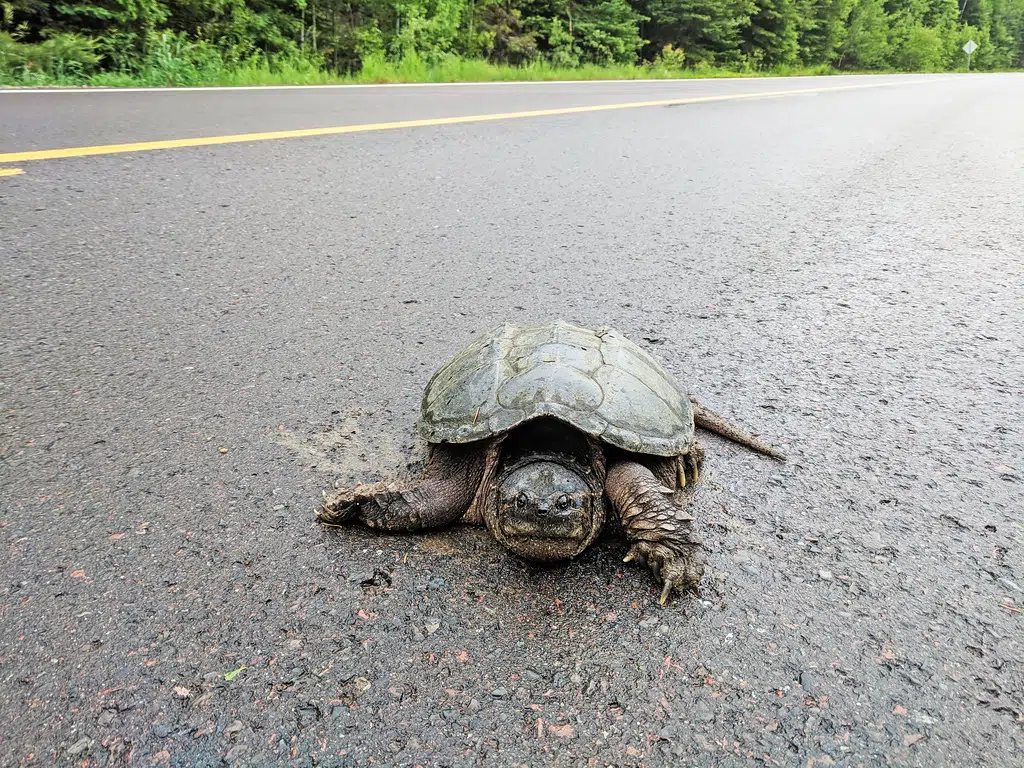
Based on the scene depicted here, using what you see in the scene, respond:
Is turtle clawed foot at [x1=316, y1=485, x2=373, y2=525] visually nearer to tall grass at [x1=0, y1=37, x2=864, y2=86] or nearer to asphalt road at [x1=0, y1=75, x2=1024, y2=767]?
asphalt road at [x1=0, y1=75, x2=1024, y2=767]

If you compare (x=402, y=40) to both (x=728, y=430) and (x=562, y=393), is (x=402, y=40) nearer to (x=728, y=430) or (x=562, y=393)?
(x=728, y=430)

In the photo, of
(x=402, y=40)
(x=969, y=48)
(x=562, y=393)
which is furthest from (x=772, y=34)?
(x=562, y=393)

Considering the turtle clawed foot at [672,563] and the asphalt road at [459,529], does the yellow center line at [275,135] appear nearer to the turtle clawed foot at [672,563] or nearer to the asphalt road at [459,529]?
the asphalt road at [459,529]

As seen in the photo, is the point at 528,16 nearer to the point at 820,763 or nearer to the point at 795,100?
the point at 795,100

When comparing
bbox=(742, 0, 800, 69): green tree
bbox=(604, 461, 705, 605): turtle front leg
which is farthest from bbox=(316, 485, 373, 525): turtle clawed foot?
bbox=(742, 0, 800, 69): green tree

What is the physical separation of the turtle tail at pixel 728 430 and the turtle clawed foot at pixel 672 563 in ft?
1.78

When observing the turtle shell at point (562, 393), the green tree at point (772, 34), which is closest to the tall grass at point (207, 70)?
the turtle shell at point (562, 393)

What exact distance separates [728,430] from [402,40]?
52.3ft

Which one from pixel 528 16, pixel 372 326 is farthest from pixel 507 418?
pixel 528 16

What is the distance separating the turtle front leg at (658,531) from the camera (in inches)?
57.4

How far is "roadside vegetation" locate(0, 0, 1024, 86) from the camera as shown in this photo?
1093cm

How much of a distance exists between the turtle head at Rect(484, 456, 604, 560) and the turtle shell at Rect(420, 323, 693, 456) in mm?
145

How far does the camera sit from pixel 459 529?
169cm

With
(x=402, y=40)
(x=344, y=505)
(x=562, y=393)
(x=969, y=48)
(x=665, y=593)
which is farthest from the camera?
(x=969, y=48)
